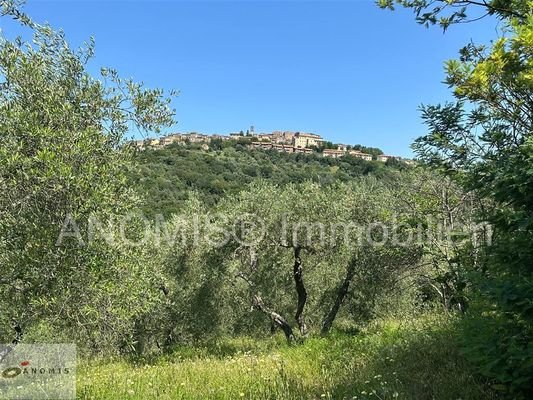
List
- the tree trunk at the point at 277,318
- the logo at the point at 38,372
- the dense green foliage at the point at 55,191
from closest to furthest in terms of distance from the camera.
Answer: the dense green foliage at the point at 55,191
the logo at the point at 38,372
the tree trunk at the point at 277,318

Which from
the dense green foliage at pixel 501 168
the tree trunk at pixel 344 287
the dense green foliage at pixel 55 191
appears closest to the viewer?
the dense green foliage at pixel 501 168

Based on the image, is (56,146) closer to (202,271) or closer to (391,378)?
(391,378)

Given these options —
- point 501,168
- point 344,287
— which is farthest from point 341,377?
point 344,287

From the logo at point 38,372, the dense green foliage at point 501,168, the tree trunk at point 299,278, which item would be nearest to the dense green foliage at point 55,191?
the logo at point 38,372

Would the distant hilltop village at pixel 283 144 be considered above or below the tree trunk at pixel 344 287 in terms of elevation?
above

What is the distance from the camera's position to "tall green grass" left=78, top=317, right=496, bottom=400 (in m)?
5.03

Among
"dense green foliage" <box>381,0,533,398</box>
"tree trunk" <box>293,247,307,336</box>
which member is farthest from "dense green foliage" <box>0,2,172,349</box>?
"tree trunk" <box>293,247,307,336</box>

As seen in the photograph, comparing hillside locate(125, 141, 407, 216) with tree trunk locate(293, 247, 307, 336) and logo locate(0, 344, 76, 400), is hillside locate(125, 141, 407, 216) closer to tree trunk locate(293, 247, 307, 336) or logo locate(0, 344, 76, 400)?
logo locate(0, 344, 76, 400)

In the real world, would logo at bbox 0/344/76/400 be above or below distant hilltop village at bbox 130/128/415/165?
below

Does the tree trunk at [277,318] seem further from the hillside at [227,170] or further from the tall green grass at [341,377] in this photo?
the tall green grass at [341,377]

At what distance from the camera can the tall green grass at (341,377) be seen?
5031mm

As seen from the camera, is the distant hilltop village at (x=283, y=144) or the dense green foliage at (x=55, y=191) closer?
the dense green foliage at (x=55, y=191)

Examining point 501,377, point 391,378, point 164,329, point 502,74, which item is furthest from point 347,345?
point 164,329

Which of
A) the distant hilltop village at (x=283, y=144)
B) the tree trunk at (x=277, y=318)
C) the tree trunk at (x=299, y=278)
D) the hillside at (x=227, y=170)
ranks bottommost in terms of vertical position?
the tree trunk at (x=277, y=318)
